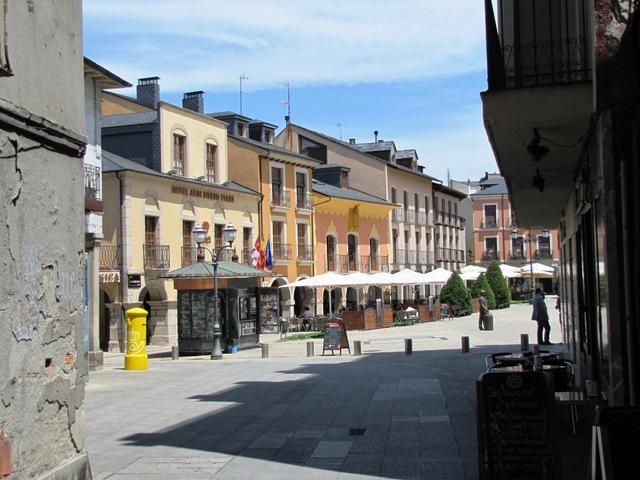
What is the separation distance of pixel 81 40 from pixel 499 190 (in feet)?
259

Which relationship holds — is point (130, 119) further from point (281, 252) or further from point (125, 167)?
point (281, 252)

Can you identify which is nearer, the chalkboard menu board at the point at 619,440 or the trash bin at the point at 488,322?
the chalkboard menu board at the point at 619,440

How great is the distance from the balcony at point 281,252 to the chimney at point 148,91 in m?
9.63

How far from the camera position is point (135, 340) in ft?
67.3

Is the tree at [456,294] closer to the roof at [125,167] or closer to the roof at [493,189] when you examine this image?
the roof at [125,167]

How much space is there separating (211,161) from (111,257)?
8.69 meters

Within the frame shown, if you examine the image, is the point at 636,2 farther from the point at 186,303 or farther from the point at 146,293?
the point at 146,293

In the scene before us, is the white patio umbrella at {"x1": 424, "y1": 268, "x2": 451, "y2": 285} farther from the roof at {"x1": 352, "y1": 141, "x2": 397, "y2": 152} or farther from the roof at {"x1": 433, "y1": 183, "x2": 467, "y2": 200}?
the roof at {"x1": 433, "y1": 183, "x2": 467, "y2": 200}

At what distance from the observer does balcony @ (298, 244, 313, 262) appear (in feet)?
149

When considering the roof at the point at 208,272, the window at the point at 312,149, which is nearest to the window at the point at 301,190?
the window at the point at 312,149

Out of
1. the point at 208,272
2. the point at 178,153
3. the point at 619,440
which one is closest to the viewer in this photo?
the point at 619,440

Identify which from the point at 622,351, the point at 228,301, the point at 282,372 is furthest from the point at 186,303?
the point at 622,351

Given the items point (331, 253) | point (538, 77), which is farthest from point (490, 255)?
point (538, 77)

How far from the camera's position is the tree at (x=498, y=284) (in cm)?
5450
